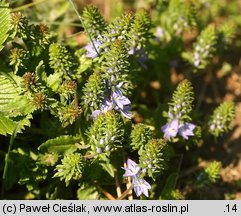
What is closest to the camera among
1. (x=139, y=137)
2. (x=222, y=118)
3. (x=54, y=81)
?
(x=139, y=137)

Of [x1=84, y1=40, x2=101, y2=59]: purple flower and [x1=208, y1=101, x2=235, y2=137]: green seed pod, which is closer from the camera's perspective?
[x1=84, y1=40, x2=101, y2=59]: purple flower

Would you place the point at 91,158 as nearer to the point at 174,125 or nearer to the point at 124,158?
the point at 124,158

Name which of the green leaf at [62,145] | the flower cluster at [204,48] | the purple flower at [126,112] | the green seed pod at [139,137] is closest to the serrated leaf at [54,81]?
the green leaf at [62,145]

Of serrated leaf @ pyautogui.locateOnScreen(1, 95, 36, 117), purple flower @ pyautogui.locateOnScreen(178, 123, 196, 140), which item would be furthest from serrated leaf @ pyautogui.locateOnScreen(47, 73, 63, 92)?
purple flower @ pyautogui.locateOnScreen(178, 123, 196, 140)

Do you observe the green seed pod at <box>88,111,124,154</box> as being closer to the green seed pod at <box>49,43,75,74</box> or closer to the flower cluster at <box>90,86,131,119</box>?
the flower cluster at <box>90,86,131,119</box>

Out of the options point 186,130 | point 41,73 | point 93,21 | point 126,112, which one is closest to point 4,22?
point 41,73

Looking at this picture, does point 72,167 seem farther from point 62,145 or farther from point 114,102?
point 114,102

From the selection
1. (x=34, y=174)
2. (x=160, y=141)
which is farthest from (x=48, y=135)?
(x=160, y=141)
